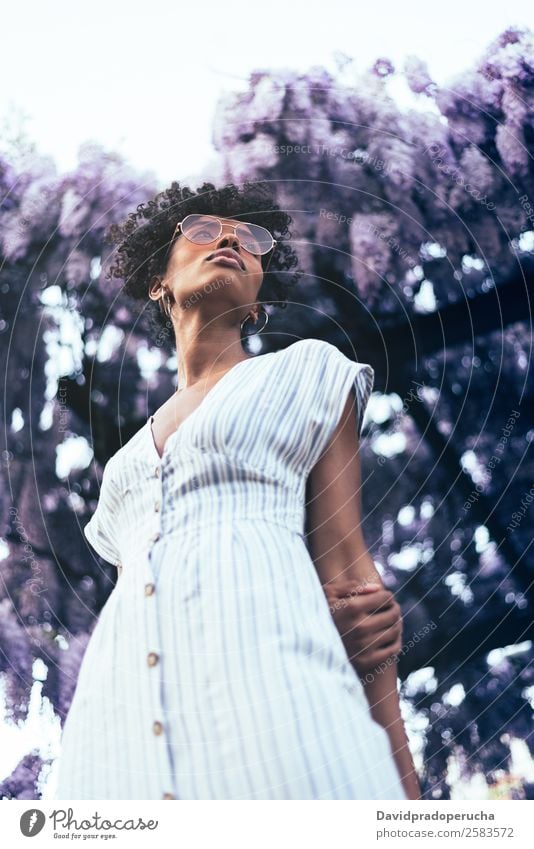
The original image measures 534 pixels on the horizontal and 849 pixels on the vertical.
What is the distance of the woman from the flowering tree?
0.37m

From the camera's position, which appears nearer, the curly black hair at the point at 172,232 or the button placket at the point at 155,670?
the button placket at the point at 155,670

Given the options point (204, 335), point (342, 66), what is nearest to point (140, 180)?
point (342, 66)

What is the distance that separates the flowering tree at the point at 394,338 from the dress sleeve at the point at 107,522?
11.8 inches

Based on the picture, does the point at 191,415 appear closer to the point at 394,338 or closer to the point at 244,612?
the point at 244,612

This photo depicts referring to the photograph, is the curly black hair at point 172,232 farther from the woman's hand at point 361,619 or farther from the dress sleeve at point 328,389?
the woman's hand at point 361,619

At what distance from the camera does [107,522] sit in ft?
3.03

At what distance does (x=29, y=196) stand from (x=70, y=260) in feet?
0.37

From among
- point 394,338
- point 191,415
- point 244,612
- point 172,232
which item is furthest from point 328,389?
point 394,338

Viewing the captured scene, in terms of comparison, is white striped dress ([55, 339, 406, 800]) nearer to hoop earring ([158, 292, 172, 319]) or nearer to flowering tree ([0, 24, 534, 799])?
hoop earring ([158, 292, 172, 319])

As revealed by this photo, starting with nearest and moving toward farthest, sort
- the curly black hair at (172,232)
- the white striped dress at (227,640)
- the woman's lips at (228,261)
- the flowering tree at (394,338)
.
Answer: the white striped dress at (227,640), the woman's lips at (228,261), the curly black hair at (172,232), the flowering tree at (394,338)

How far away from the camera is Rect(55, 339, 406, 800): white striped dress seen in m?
0.70

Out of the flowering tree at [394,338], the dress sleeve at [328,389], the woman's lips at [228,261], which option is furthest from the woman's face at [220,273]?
the flowering tree at [394,338]

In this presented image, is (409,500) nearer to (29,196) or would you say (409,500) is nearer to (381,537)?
(381,537)

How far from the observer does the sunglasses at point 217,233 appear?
999 mm
